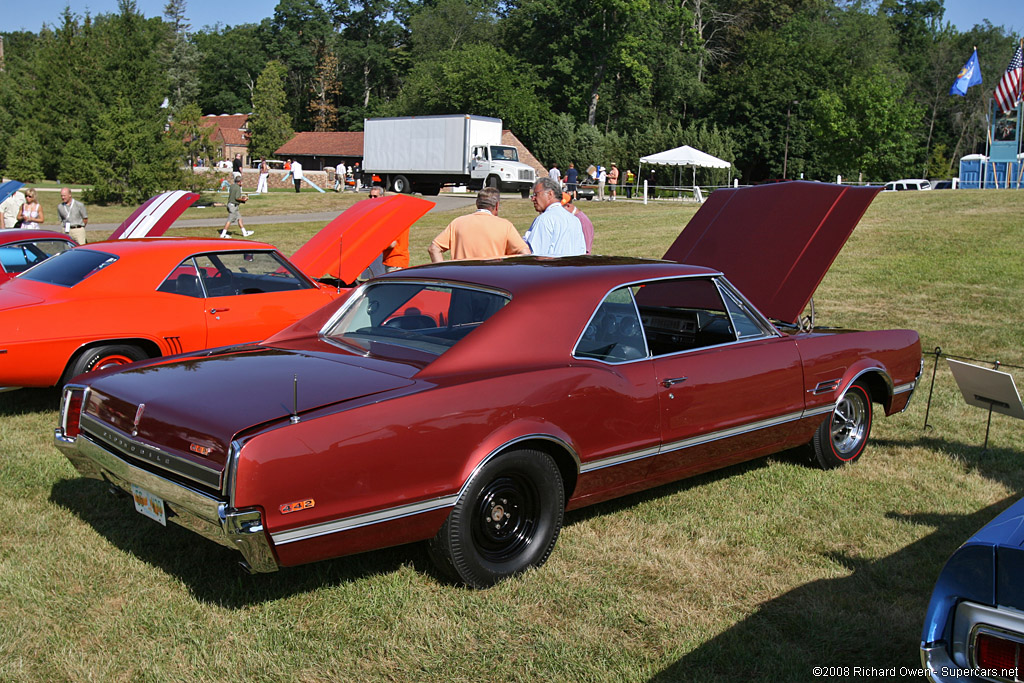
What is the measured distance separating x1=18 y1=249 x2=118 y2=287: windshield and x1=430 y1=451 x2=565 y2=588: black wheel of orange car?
15.2 feet

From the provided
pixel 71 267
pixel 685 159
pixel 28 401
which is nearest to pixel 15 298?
pixel 71 267

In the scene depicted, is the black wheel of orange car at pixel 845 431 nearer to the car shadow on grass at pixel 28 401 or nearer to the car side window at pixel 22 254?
the car shadow on grass at pixel 28 401

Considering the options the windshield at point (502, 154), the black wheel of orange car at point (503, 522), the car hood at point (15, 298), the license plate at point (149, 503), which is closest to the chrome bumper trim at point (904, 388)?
the black wheel of orange car at point (503, 522)

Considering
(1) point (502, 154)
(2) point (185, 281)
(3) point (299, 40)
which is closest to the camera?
(2) point (185, 281)

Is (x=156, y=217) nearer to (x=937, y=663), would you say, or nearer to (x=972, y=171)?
(x=937, y=663)

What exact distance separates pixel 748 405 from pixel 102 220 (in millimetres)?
26465

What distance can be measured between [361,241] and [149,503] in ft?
16.2

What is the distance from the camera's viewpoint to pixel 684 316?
5836 mm

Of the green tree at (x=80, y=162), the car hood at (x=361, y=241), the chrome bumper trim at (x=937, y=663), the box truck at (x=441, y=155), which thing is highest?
the box truck at (x=441, y=155)

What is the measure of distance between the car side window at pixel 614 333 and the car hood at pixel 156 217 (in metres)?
6.70

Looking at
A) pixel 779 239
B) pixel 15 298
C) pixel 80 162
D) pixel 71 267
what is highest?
pixel 80 162

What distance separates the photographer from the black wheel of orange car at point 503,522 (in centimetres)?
389

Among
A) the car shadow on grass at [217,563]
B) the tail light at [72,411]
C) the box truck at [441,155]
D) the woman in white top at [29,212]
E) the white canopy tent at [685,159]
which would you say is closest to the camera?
the car shadow on grass at [217,563]

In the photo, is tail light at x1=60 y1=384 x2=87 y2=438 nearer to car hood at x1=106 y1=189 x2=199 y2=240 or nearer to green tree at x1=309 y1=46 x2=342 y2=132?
car hood at x1=106 y1=189 x2=199 y2=240
